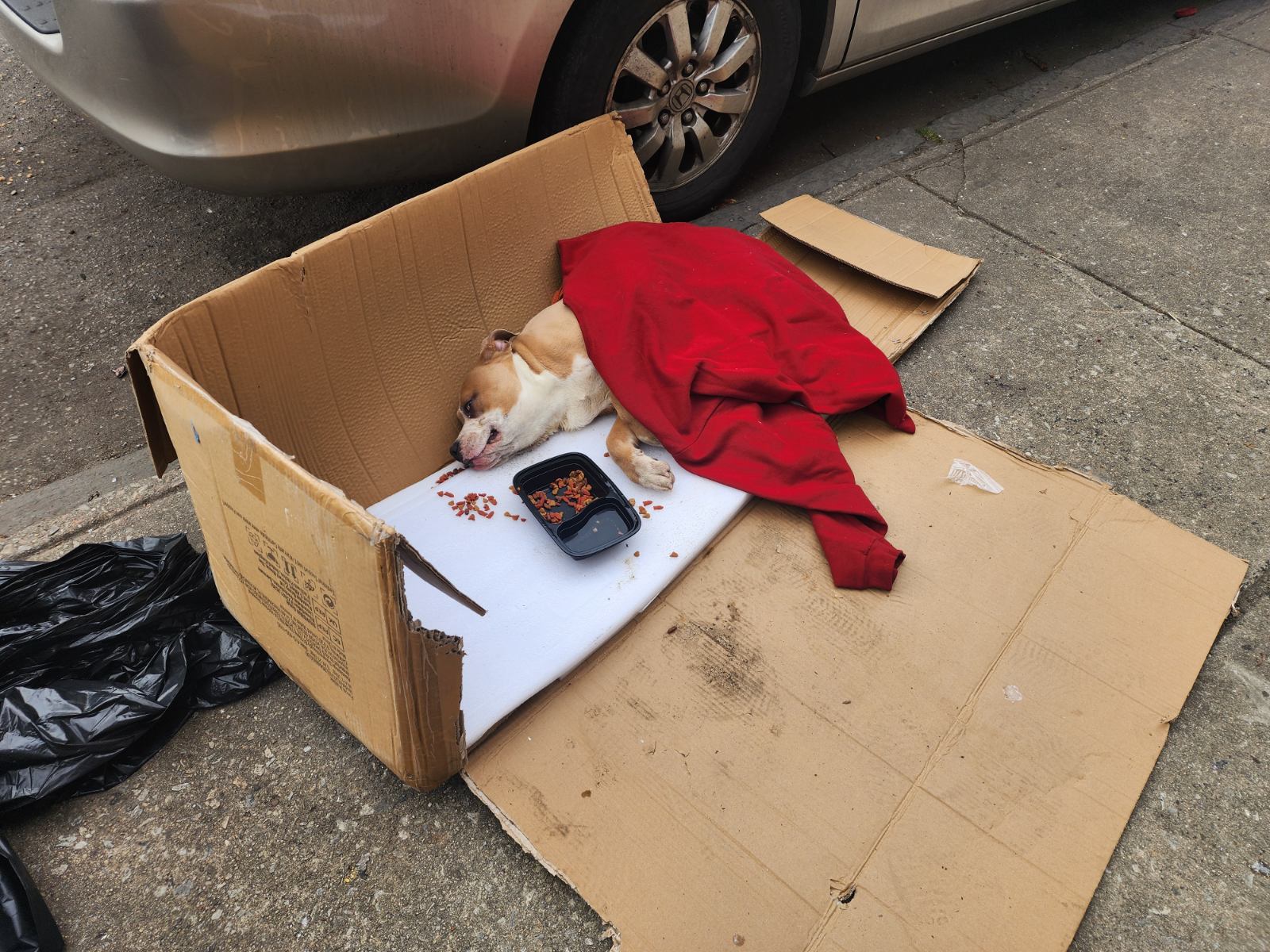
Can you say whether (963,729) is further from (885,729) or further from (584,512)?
(584,512)

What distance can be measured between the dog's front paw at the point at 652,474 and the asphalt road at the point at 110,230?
61.3 inches

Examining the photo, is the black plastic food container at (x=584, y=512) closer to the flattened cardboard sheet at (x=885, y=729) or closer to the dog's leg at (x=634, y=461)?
the dog's leg at (x=634, y=461)

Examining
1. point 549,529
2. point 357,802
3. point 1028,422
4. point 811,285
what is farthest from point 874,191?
point 357,802

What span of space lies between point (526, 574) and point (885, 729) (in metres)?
0.97

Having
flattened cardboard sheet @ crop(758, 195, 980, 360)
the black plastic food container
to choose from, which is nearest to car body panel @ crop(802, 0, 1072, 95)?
flattened cardboard sheet @ crop(758, 195, 980, 360)

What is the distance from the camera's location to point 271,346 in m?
2.09

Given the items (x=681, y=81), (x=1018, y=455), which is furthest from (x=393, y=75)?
(x=1018, y=455)

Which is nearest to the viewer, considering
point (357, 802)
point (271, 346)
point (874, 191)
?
point (357, 802)

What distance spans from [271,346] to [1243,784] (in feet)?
8.15

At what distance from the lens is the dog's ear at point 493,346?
8.41 feet

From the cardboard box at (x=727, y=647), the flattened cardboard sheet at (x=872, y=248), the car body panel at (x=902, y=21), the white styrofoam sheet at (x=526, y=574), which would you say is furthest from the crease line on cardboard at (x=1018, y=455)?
the car body panel at (x=902, y=21)

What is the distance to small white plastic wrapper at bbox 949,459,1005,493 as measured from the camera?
8.05ft

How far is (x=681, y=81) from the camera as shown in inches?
119

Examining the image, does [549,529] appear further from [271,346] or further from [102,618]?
[102,618]
